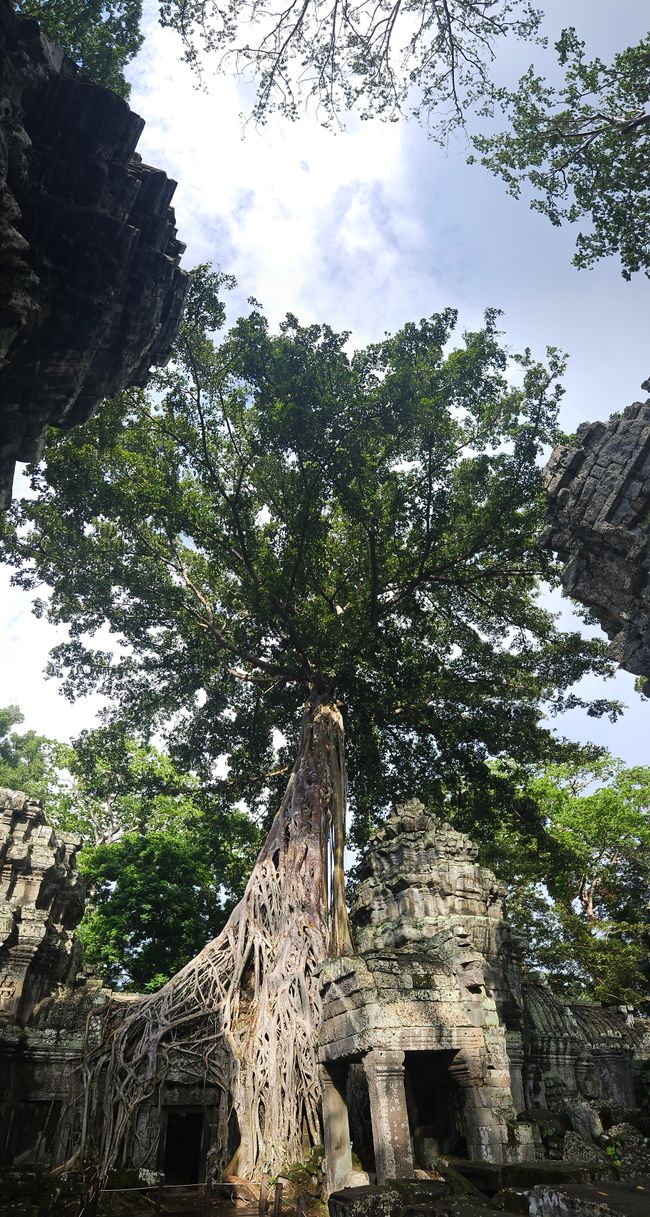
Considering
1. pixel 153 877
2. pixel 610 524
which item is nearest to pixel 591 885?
pixel 153 877

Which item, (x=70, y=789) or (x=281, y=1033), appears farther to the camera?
(x=70, y=789)

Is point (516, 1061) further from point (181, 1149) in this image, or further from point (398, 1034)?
point (181, 1149)

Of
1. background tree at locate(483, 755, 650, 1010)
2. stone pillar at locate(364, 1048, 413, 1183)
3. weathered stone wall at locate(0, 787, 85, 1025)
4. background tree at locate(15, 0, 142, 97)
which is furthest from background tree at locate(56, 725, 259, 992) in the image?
background tree at locate(15, 0, 142, 97)

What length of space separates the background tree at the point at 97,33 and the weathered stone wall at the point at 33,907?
10698 mm

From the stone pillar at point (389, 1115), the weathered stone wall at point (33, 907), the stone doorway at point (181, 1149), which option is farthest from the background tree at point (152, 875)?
the stone pillar at point (389, 1115)

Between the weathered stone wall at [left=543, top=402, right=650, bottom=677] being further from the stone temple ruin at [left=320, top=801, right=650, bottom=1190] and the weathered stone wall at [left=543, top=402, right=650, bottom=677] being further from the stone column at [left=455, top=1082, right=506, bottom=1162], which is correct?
the stone column at [left=455, top=1082, right=506, bottom=1162]

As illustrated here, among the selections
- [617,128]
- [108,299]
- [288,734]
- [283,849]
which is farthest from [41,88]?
[288,734]

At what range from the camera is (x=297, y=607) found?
13.2 m

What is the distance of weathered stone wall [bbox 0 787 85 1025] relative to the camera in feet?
32.3

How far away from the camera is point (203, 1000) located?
9031mm

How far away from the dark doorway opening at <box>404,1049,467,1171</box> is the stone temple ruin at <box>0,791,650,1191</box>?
0.02 m

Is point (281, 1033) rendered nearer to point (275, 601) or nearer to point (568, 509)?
point (275, 601)

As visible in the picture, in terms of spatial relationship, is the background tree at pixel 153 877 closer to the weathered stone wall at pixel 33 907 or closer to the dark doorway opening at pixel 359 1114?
the weathered stone wall at pixel 33 907

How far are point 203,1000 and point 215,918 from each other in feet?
30.2
